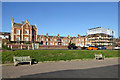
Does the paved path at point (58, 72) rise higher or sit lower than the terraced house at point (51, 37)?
lower

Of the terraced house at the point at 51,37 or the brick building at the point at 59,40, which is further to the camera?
the brick building at the point at 59,40

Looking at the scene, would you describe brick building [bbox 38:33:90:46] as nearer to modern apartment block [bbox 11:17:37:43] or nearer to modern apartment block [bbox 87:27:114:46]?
modern apartment block [bbox 87:27:114:46]

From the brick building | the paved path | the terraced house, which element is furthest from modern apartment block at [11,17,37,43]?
the paved path

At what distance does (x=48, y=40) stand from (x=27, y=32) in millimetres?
24799

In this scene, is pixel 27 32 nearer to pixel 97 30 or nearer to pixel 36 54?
pixel 36 54

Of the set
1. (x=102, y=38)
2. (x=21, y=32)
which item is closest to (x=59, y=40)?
(x=102, y=38)

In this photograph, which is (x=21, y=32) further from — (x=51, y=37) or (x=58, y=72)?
(x=58, y=72)

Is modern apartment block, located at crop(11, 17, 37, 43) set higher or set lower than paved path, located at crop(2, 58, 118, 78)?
higher

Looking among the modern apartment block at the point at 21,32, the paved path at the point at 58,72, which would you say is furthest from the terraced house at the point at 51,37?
the paved path at the point at 58,72

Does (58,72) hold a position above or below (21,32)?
below

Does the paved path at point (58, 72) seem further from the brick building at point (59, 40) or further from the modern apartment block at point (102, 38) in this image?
the modern apartment block at point (102, 38)

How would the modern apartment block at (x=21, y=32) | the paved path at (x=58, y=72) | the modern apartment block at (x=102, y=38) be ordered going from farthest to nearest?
the modern apartment block at (x=102, y=38) → the modern apartment block at (x=21, y=32) → the paved path at (x=58, y=72)

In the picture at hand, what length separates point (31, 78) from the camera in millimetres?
7434

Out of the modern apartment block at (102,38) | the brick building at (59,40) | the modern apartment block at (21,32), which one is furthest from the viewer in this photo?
the modern apartment block at (102,38)
